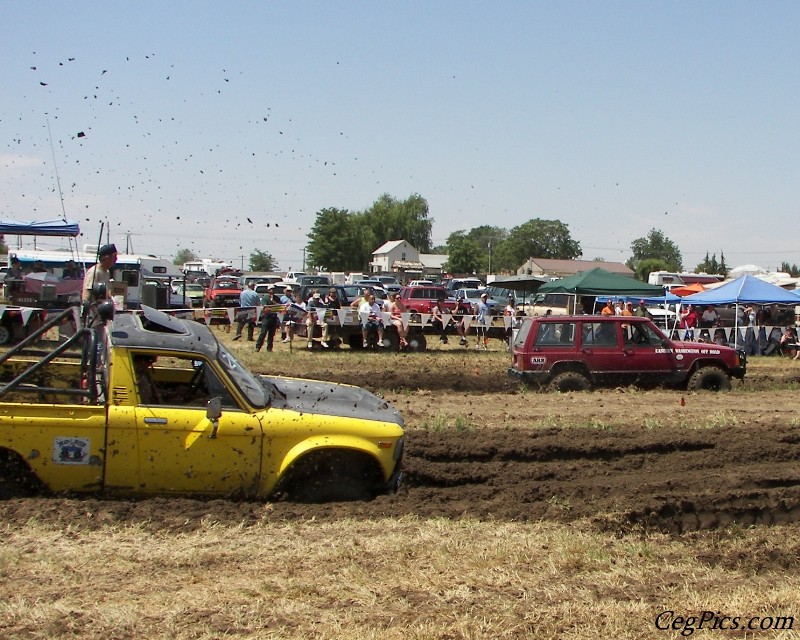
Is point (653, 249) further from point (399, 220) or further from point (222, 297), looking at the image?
point (222, 297)

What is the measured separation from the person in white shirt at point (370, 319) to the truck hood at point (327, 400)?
1255 centimetres

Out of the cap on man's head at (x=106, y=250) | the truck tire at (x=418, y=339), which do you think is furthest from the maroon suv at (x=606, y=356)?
the cap on man's head at (x=106, y=250)

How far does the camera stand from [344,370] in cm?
1705

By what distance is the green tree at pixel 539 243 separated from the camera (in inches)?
4931

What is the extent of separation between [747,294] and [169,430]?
20.6m

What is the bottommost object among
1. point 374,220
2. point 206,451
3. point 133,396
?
point 206,451

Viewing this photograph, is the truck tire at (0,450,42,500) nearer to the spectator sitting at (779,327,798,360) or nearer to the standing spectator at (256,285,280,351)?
the standing spectator at (256,285,280,351)

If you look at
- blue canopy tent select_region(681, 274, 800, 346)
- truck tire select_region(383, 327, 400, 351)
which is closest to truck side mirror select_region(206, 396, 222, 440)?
truck tire select_region(383, 327, 400, 351)

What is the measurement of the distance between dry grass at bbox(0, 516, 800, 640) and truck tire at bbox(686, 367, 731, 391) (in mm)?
8221

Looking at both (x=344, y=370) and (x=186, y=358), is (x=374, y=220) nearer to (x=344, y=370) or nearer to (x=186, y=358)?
(x=344, y=370)

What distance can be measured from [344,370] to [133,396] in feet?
34.1

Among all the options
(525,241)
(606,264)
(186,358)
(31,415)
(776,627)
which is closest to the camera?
(776,627)

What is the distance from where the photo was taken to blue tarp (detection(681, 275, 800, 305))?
23.4 metres

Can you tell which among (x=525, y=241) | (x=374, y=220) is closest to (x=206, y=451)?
(x=374, y=220)
